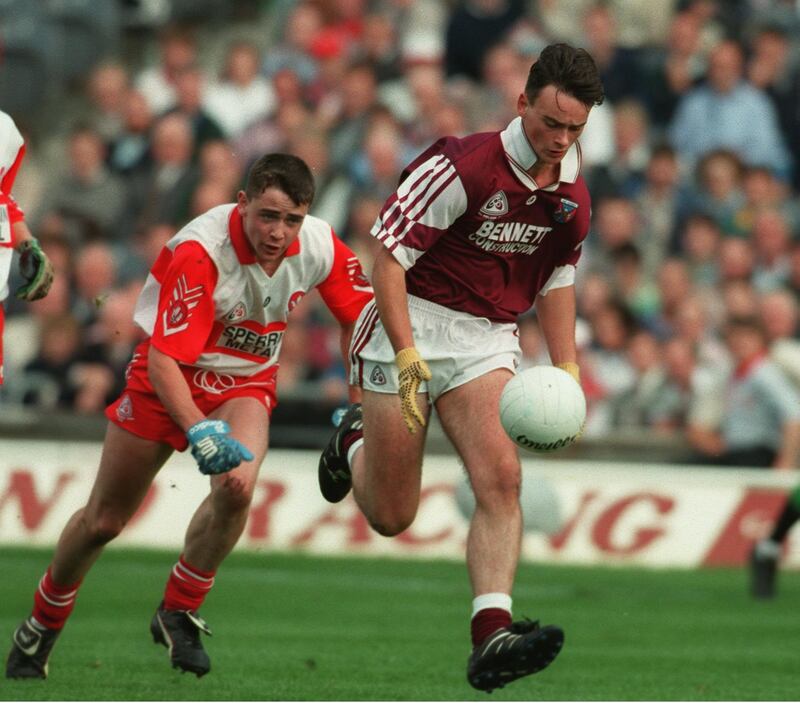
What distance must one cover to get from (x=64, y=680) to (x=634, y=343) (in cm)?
875

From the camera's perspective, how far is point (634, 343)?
16.4 m

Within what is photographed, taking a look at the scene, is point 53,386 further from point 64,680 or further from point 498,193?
point 498,193

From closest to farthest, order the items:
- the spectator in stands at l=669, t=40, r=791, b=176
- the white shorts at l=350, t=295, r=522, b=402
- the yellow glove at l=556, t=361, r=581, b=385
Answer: the white shorts at l=350, t=295, r=522, b=402 < the yellow glove at l=556, t=361, r=581, b=385 < the spectator in stands at l=669, t=40, r=791, b=176

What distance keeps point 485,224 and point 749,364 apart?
8.18m

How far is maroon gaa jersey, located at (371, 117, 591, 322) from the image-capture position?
7969 millimetres

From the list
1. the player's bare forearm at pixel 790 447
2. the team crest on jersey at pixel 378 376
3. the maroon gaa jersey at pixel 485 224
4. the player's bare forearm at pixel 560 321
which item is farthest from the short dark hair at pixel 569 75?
the player's bare forearm at pixel 790 447

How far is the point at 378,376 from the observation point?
8.46 m

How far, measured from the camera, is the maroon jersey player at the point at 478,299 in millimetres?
7758

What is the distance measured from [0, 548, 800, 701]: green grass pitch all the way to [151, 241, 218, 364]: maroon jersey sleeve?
1.51 meters

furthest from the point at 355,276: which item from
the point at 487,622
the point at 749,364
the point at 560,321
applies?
the point at 749,364

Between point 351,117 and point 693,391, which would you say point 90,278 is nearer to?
point 351,117

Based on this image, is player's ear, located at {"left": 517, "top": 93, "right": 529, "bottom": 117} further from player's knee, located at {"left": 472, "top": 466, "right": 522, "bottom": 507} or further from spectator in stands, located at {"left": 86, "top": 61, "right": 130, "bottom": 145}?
spectator in stands, located at {"left": 86, "top": 61, "right": 130, "bottom": 145}

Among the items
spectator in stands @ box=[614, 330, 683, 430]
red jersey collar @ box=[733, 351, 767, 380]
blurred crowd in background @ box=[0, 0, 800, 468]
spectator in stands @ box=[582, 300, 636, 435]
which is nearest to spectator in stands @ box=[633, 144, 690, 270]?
blurred crowd in background @ box=[0, 0, 800, 468]

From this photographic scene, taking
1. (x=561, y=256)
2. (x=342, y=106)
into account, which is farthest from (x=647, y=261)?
(x=561, y=256)
